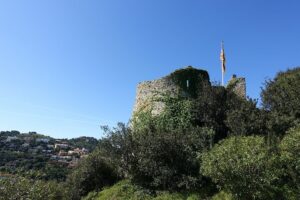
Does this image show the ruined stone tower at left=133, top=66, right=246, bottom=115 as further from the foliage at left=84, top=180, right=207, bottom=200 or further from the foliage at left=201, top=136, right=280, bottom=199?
the foliage at left=201, top=136, right=280, bottom=199

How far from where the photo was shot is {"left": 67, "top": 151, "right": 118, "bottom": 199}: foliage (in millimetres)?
24516

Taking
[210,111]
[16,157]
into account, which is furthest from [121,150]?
[16,157]

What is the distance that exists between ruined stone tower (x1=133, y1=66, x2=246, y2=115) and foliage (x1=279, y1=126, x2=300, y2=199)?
906cm

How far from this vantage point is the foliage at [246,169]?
15.5m

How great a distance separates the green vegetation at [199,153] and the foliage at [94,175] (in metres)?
0.06

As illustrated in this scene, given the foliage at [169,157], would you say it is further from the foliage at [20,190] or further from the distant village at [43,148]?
the distant village at [43,148]

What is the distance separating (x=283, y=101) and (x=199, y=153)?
21.4 ft

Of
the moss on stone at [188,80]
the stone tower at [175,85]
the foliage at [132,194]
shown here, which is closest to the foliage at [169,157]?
the foliage at [132,194]

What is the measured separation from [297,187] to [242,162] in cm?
269

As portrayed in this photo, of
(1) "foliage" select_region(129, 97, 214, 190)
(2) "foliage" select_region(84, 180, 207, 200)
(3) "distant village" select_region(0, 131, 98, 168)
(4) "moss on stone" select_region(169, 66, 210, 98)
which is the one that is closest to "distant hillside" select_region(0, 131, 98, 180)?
(3) "distant village" select_region(0, 131, 98, 168)

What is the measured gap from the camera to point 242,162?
1566cm

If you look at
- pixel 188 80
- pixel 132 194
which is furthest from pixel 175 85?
pixel 132 194

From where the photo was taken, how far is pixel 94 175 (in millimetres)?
24719

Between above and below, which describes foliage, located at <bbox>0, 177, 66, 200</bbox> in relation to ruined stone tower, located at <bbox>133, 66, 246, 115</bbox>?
below
